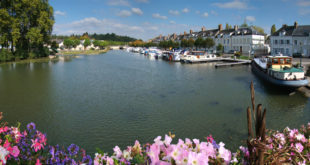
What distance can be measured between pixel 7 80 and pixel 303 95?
110ft

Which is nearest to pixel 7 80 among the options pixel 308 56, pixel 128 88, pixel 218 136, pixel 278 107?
pixel 128 88

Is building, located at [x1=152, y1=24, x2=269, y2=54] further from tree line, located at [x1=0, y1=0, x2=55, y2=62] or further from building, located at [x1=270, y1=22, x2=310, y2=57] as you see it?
tree line, located at [x1=0, y1=0, x2=55, y2=62]

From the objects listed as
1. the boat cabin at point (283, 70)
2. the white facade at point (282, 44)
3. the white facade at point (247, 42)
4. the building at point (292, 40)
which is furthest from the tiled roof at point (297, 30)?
the boat cabin at point (283, 70)

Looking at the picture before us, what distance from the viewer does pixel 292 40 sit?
178 feet

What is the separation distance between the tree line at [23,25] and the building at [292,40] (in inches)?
2252

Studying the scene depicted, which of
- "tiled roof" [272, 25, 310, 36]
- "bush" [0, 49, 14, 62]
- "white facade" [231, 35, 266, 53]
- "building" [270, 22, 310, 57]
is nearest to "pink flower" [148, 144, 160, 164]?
"bush" [0, 49, 14, 62]

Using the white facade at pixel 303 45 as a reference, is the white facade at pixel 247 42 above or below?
above

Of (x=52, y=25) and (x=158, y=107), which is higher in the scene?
(x=52, y=25)

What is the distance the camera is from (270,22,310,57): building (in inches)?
2019

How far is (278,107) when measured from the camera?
17516 mm

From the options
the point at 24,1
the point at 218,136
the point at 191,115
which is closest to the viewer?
the point at 218,136

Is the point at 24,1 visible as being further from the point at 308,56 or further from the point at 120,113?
the point at 308,56

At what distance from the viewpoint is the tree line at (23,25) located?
152 feet

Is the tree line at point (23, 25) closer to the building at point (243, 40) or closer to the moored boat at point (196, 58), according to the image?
the moored boat at point (196, 58)
